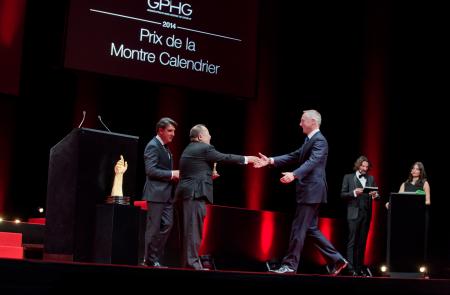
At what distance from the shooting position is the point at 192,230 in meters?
6.00

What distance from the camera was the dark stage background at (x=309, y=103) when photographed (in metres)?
9.34

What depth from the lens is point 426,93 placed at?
10414 mm

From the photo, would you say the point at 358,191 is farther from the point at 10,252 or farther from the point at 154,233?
the point at 10,252

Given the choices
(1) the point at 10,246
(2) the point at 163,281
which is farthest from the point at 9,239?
(2) the point at 163,281

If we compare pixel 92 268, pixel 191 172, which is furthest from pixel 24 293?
pixel 191 172

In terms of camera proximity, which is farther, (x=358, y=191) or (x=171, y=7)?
(x=171, y=7)

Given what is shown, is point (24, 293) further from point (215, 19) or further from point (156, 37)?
point (215, 19)

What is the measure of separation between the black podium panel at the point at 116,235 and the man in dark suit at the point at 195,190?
121cm

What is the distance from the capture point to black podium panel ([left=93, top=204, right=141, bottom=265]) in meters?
4.68

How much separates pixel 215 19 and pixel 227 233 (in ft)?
9.41

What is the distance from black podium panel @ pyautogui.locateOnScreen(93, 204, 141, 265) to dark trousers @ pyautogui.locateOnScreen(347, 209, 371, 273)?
463cm

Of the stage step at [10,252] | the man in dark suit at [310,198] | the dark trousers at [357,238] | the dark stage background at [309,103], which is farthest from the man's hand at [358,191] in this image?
the stage step at [10,252]

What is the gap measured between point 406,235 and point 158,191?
2556 millimetres

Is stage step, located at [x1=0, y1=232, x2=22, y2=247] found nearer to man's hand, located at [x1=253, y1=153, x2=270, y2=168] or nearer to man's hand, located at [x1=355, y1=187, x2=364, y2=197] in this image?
man's hand, located at [x1=253, y1=153, x2=270, y2=168]
